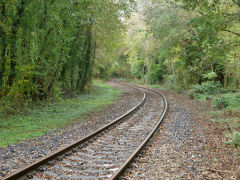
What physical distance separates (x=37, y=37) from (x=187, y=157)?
10.9 meters

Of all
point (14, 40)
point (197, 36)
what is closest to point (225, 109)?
point (197, 36)

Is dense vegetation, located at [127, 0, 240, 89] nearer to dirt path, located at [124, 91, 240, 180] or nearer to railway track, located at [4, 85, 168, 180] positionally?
dirt path, located at [124, 91, 240, 180]

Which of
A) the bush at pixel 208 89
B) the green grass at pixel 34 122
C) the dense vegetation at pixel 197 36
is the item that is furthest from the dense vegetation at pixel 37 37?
the bush at pixel 208 89

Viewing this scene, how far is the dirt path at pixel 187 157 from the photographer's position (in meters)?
5.00

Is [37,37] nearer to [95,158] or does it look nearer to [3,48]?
[3,48]

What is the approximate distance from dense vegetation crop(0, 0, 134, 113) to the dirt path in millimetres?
7099

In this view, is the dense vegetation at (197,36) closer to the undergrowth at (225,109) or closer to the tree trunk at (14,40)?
the undergrowth at (225,109)

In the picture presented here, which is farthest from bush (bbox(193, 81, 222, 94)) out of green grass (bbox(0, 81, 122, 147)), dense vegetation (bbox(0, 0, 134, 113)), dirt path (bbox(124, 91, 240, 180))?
dirt path (bbox(124, 91, 240, 180))

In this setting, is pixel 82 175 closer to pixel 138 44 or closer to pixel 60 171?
pixel 60 171

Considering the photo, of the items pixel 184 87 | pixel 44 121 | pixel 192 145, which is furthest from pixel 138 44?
pixel 192 145

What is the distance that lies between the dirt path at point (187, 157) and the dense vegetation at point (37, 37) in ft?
23.3

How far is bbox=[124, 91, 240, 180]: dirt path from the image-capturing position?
16.4 feet

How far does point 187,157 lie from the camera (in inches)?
236

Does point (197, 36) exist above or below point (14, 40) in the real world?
above
